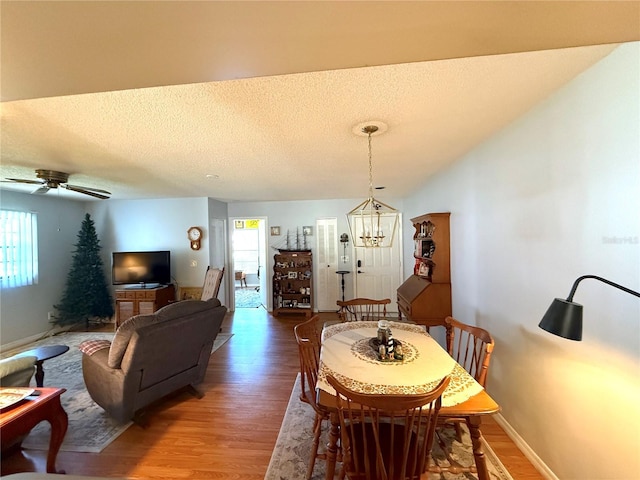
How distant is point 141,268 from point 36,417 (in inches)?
142

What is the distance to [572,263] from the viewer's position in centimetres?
144

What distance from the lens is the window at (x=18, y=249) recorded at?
384cm

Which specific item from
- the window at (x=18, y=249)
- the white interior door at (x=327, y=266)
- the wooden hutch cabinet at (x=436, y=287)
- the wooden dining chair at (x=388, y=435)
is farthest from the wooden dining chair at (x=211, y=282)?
the wooden dining chair at (x=388, y=435)

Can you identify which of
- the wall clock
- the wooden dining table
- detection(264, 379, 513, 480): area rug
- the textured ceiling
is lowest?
detection(264, 379, 513, 480): area rug

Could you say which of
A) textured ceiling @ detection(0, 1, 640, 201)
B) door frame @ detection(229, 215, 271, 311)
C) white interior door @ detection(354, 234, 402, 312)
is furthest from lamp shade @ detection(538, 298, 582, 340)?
door frame @ detection(229, 215, 271, 311)

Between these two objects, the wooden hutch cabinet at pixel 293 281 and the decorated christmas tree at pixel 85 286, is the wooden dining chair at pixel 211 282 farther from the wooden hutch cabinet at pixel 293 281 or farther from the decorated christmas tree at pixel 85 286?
the decorated christmas tree at pixel 85 286

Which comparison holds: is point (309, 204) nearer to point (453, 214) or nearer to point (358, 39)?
point (453, 214)

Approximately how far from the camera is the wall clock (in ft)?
16.4

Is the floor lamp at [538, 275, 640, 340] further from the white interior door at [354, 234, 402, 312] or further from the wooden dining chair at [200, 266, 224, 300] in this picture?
the white interior door at [354, 234, 402, 312]

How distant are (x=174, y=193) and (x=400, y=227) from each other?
4498mm

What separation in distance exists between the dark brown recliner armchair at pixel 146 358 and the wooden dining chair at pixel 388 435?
167 cm

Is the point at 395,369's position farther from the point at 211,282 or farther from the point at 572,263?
the point at 211,282

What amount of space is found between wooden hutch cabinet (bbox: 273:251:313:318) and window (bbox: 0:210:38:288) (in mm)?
4047

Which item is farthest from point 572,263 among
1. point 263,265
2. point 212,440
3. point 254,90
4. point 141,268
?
point 141,268
